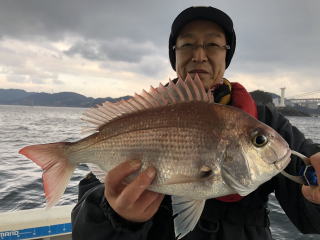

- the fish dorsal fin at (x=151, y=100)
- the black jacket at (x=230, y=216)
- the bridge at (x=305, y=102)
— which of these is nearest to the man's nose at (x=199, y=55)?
the fish dorsal fin at (x=151, y=100)

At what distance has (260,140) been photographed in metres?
1.97

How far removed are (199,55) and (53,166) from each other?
1772 millimetres

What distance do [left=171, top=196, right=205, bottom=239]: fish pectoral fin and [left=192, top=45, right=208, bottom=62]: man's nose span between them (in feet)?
4.91

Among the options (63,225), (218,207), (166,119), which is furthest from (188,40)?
(63,225)

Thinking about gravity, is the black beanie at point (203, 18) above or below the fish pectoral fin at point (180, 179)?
above

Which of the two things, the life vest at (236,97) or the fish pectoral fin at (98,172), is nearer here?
the fish pectoral fin at (98,172)

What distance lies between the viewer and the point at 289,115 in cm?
11950

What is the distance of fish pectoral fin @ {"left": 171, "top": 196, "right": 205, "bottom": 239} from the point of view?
6.62 feet

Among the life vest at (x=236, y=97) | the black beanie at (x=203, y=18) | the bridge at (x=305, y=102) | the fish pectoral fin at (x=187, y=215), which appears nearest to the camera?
the fish pectoral fin at (x=187, y=215)

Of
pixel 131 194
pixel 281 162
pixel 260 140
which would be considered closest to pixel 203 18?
pixel 260 140

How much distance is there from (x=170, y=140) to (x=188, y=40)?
1416 millimetres

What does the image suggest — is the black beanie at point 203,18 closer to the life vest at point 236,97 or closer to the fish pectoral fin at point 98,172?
the life vest at point 236,97

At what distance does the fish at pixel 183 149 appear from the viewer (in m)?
1.94

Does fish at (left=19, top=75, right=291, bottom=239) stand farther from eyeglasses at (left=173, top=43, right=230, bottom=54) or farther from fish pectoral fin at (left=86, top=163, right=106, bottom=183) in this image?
eyeglasses at (left=173, top=43, right=230, bottom=54)
